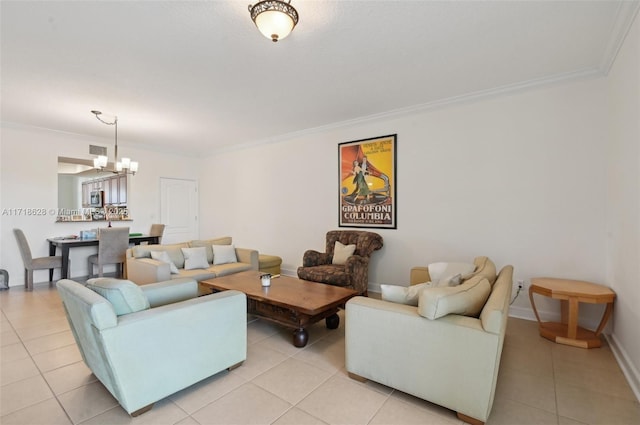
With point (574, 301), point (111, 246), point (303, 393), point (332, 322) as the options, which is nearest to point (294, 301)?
point (332, 322)

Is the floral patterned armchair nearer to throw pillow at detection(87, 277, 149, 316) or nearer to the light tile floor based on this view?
the light tile floor

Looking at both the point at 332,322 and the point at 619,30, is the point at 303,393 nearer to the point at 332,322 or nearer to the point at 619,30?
the point at 332,322

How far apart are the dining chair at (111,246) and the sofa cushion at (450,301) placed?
5046 mm

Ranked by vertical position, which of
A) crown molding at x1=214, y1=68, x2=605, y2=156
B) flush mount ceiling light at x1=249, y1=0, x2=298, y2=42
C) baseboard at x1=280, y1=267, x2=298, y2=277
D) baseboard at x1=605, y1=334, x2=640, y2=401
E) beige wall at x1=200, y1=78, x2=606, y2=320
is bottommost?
baseboard at x1=605, y1=334, x2=640, y2=401

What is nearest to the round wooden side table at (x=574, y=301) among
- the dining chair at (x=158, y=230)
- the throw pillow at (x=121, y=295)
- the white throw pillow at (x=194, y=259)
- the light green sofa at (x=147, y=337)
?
the light green sofa at (x=147, y=337)

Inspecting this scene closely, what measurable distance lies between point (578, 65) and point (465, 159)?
1.35m

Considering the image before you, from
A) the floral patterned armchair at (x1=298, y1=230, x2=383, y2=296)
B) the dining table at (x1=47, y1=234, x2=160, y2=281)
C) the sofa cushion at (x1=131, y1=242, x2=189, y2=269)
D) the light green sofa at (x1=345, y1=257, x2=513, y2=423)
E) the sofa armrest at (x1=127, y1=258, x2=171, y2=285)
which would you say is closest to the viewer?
the light green sofa at (x1=345, y1=257, x2=513, y2=423)

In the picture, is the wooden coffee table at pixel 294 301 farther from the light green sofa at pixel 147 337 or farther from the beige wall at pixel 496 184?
the beige wall at pixel 496 184

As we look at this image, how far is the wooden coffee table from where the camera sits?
273cm

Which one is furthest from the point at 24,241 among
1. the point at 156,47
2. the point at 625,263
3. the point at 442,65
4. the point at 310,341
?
the point at 625,263

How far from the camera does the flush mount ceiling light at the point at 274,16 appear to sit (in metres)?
1.96

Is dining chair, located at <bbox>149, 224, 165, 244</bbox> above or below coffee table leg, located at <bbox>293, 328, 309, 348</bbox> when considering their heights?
above

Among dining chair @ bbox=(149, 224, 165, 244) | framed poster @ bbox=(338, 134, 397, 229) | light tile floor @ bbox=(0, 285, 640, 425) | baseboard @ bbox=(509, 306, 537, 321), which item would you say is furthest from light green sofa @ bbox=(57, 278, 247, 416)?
dining chair @ bbox=(149, 224, 165, 244)

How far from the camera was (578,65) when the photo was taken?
3008 mm
